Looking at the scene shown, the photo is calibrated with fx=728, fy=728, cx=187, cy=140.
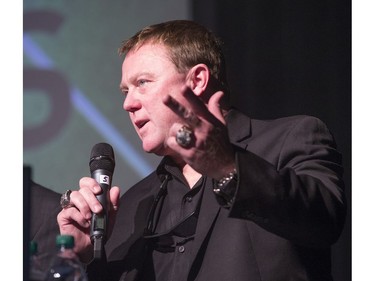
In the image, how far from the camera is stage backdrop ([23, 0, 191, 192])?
2732mm

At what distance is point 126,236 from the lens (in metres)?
2.46

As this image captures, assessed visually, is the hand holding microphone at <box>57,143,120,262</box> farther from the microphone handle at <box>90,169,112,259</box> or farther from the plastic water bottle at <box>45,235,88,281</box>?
the plastic water bottle at <box>45,235,88,281</box>

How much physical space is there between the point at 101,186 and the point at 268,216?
556 mm

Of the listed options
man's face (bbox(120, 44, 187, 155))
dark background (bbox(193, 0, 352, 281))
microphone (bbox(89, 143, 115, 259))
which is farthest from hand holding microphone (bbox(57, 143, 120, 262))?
dark background (bbox(193, 0, 352, 281))

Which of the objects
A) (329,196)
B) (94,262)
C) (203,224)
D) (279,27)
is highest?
(279,27)

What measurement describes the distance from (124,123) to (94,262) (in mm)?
800

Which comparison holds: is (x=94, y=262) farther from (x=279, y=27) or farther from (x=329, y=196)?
(x=279, y=27)

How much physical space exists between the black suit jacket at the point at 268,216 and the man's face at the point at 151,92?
8.5 inches

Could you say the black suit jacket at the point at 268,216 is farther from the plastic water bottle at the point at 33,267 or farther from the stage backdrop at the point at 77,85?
the stage backdrop at the point at 77,85

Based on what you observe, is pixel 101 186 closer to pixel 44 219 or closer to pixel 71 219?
pixel 71 219

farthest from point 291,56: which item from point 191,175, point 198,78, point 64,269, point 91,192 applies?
point 64,269

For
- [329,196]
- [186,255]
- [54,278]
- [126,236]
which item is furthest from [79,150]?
[329,196]

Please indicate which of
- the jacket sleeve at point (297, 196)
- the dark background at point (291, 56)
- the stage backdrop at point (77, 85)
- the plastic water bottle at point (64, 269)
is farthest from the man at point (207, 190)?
the dark background at point (291, 56)
